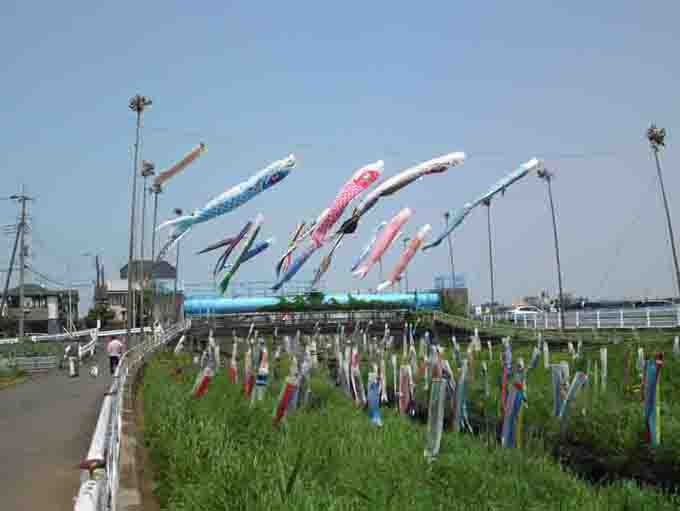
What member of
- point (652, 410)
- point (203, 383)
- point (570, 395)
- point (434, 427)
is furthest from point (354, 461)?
point (652, 410)

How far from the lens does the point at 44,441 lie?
12.1 metres

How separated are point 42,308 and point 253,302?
3420 centimetres

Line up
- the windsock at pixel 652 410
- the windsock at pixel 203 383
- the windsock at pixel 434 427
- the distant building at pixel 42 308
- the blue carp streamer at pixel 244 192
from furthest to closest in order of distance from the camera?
1. the distant building at pixel 42 308
2. the blue carp streamer at pixel 244 192
3. the windsock at pixel 203 383
4. the windsock at pixel 652 410
5. the windsock at pixel 434 427

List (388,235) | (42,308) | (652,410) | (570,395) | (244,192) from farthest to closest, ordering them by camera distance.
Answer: (42,308) → (388,235) → (244,192) → (570,395) → (652,410)

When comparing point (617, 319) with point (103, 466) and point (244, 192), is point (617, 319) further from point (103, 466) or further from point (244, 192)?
point (103, 466)

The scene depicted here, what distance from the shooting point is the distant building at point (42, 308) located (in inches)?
3095

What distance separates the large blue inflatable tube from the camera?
57375 millimetres

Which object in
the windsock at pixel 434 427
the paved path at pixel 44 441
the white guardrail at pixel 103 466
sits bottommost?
the paved path at pixel 44 441

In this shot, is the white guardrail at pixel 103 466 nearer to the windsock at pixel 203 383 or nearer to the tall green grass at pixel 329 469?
the tall green grass at pixel 329 469

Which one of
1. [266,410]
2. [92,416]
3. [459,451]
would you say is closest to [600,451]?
[459,451]

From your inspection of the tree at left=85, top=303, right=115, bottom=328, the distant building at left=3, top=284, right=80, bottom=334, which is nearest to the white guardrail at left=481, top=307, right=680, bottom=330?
the tree at left=85, top=303, right=115, bottom=328

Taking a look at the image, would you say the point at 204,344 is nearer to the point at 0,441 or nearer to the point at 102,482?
the point at 0,441

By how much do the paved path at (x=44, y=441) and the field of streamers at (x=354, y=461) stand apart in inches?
42.4

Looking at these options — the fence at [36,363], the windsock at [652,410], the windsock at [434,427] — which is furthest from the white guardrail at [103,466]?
the fence at [36,363]
